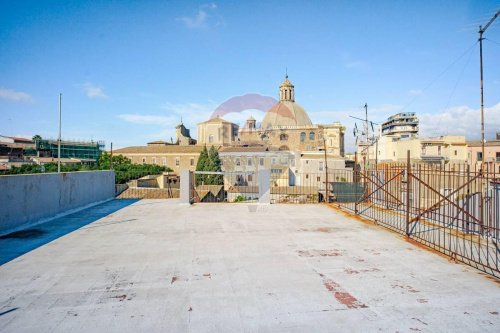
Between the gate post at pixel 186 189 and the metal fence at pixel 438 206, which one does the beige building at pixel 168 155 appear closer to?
the metal fence at pixel 438 206

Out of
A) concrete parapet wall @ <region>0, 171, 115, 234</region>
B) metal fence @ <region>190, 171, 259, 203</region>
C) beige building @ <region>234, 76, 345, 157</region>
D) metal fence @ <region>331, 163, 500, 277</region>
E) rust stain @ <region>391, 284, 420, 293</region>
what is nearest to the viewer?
rust stain @ <region>391, 284, 420, 293</region>

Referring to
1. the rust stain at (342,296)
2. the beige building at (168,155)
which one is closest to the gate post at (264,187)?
the rust stain at (342,296)

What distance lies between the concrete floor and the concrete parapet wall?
1502 mm

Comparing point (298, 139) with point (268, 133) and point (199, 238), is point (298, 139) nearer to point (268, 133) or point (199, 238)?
point (268, 133)

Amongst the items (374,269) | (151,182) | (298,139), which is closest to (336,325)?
(374,269)

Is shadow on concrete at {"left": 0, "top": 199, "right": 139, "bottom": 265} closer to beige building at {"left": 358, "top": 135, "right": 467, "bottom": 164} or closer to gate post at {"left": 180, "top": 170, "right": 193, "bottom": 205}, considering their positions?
gate post at {"left": 180, "top": 170, "right": 193, "bottom": 205}

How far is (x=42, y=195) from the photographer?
872 cm

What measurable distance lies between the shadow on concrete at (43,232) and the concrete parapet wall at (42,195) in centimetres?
28

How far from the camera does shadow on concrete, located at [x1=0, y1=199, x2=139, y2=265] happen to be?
6.02 meters

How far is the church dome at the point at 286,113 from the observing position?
227ft

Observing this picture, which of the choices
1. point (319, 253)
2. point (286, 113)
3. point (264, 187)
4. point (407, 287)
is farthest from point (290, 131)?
point (407, 287)

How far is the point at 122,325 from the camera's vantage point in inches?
133

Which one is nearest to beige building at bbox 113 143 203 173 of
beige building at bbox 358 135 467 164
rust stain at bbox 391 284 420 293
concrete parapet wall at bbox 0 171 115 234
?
beige building at bbox 358 135 467 164

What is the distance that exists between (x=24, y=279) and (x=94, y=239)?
7.52 feet
